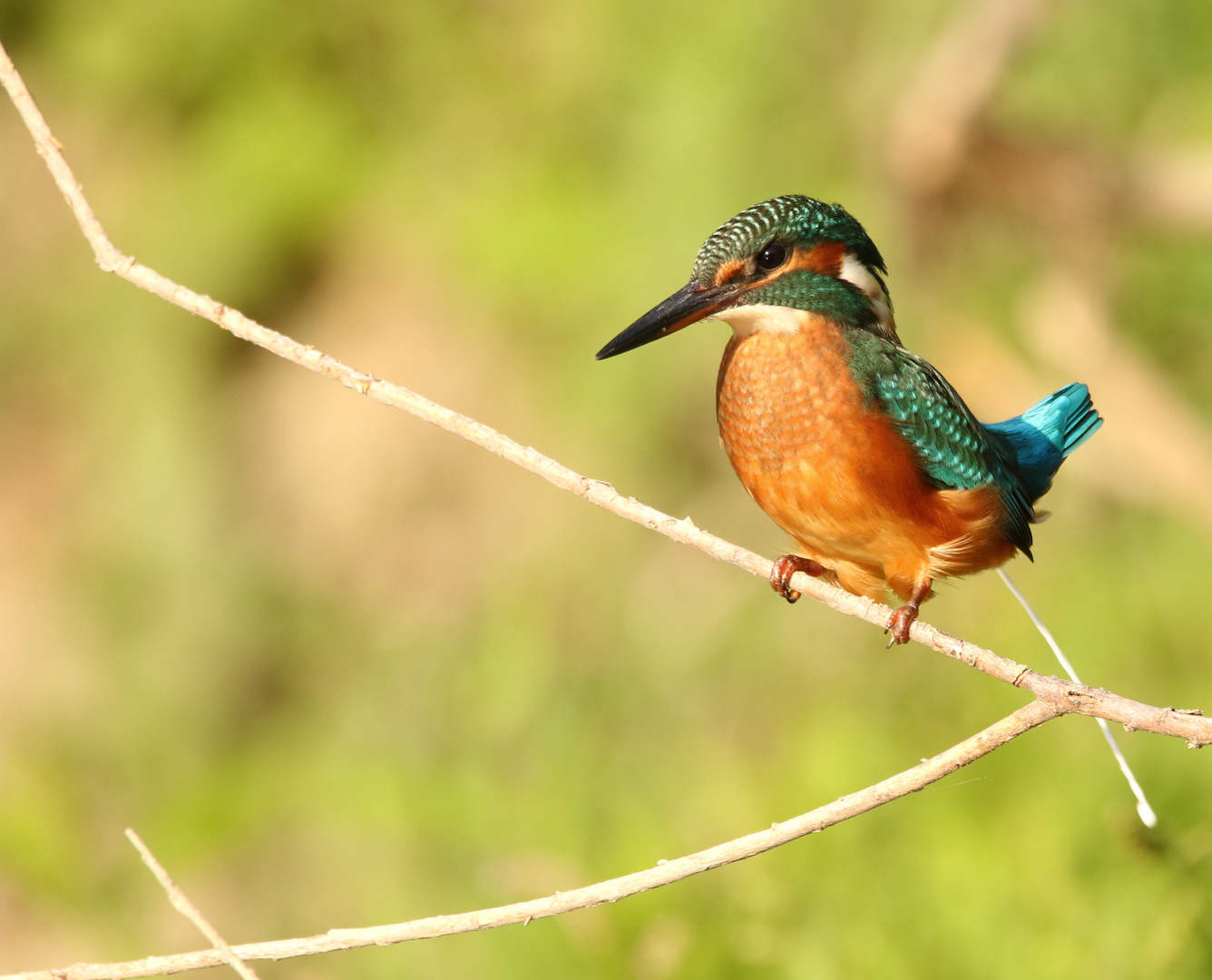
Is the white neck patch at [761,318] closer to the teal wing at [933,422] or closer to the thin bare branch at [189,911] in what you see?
the teal wing at [933,422]

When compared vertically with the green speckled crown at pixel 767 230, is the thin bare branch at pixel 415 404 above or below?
below

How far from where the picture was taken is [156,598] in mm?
4844

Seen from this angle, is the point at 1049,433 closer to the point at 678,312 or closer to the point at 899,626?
Answer: the point at 899,626

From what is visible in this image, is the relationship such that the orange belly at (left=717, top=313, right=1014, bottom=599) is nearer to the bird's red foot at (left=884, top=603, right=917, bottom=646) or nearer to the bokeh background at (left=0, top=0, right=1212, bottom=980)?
the bird's red foot at (left=884, top=603, right=917, bottom=646)

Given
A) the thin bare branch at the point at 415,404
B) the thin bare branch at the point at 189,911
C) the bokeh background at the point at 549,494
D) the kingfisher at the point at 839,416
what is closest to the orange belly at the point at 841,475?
the kingfisher at the point at 839,416

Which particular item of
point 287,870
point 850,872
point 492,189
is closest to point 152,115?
point 492,189

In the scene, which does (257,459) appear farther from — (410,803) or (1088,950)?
(1088,950)

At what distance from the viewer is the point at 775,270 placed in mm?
1774

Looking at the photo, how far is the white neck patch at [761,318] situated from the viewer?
69.9 inches

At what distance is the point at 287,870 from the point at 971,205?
339 centimetres

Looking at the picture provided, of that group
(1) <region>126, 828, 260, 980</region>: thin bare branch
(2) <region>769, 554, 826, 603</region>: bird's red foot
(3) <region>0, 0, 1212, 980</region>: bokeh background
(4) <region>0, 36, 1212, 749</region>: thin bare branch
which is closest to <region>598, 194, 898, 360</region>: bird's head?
(4) <region>0, 36, 1212, 749</region>: thin bare branch

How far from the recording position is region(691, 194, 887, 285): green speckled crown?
5.63ft

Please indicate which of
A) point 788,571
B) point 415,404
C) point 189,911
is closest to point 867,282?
point 788,571

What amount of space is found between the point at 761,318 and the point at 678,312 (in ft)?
0.65
